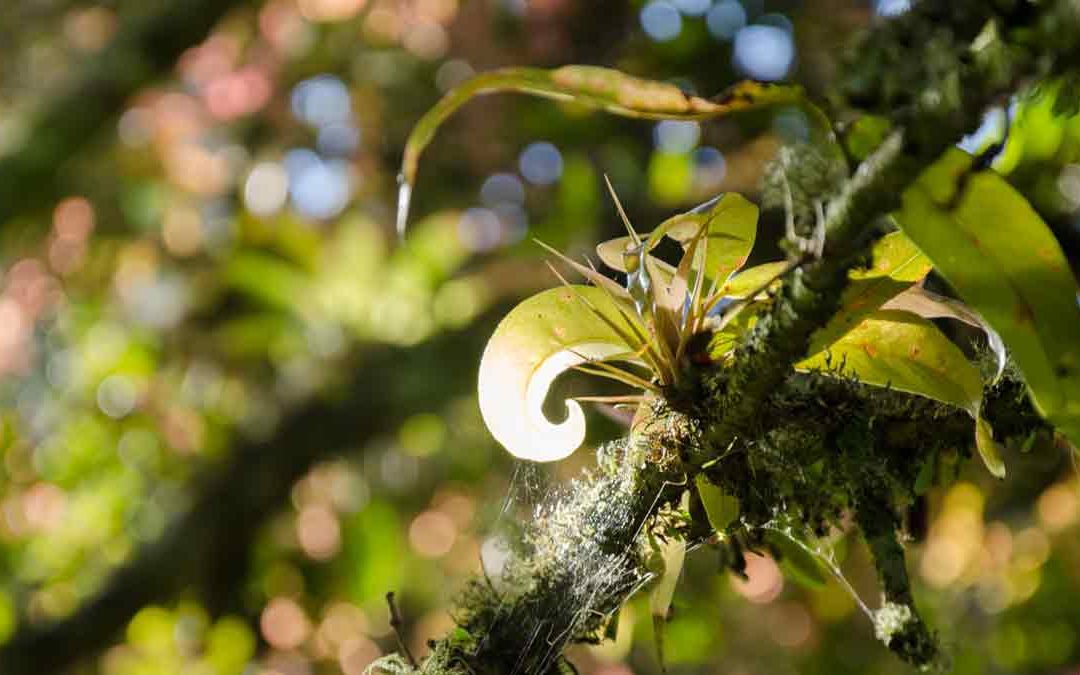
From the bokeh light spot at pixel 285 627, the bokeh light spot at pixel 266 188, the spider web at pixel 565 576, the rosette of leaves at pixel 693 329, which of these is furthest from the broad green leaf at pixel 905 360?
the bokeh light spot at pixel 266 188

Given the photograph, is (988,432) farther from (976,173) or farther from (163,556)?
(163,556)

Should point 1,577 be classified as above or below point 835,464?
below

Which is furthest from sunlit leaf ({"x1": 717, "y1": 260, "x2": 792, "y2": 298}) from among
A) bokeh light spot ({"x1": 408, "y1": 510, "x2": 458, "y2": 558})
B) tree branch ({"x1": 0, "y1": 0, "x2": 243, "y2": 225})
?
bokeh light spot ({"x1": 408, "y1": 510, "x2": 458, "y2": 558})

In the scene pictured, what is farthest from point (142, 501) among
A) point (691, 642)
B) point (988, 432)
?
point (988, 432)

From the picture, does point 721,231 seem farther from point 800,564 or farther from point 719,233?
point 800,564

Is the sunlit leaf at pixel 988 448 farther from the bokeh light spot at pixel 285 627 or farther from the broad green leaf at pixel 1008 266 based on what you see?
the bokeh light spot at pixel 285 627

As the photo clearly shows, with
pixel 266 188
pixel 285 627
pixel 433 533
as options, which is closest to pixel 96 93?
pixel 266 188
